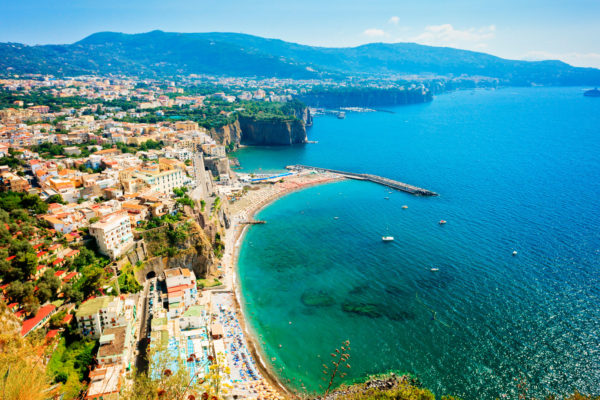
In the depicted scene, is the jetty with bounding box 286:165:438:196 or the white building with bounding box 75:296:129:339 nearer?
the white building with bounding box 75:296:129:339

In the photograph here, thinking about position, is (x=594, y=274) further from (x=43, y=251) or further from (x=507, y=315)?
(x=43, y=251)

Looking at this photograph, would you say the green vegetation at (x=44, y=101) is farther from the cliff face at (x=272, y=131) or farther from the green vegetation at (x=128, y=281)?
the green vegetation at (x=128, y=281)

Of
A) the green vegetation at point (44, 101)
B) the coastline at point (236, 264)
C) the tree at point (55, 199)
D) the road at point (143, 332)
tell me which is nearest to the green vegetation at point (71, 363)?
the road at point (143, 332)

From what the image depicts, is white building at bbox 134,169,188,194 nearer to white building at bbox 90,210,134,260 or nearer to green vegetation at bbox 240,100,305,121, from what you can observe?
white building at bbox 90,210,134,260

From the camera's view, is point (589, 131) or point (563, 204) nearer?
point (563, 204)

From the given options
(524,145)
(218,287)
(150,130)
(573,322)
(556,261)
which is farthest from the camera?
(524,145)

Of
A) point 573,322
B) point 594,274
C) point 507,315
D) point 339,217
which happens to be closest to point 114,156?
point 339,217

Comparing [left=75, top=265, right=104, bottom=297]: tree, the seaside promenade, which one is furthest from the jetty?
[left=75, top=265, right=104, bottom=297]: tree

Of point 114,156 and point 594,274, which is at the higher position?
point 114,156
